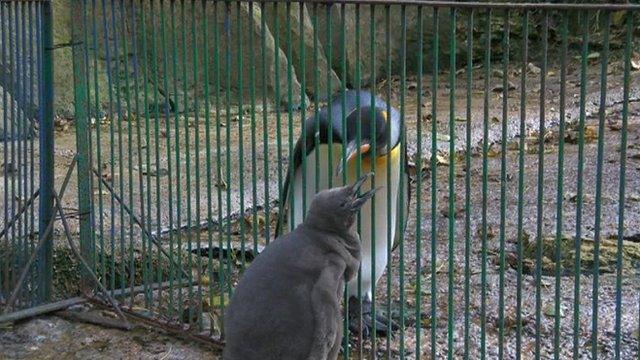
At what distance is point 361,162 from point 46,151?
1546 mm

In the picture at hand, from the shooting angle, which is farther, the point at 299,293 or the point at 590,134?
the point at 590,134

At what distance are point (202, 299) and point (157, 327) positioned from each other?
0.21 meters

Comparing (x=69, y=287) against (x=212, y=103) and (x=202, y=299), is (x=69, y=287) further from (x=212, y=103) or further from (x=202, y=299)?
(x=212, y=103)

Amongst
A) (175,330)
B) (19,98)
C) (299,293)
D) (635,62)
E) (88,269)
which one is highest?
(635,62)

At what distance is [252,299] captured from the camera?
3.11 metres

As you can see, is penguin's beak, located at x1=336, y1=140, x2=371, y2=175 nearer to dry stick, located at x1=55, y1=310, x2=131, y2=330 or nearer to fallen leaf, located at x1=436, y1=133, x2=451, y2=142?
dry stick, located at x1=55, y1=310, x2=131, y2=330

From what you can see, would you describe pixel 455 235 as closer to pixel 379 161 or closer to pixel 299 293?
pixel 379 161

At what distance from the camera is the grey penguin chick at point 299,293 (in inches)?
121

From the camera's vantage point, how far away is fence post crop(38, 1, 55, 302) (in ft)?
15.4

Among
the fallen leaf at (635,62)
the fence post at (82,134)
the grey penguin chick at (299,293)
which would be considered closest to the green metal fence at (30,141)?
the fence post at (82,134)

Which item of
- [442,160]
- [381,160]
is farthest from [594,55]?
[381,160]

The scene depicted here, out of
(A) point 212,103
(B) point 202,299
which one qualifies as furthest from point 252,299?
(A) point 212,103

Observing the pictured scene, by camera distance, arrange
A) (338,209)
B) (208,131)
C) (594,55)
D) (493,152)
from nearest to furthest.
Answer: (338,209), (208,131), (493,152), (594,55)

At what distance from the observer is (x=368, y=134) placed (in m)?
3.97
